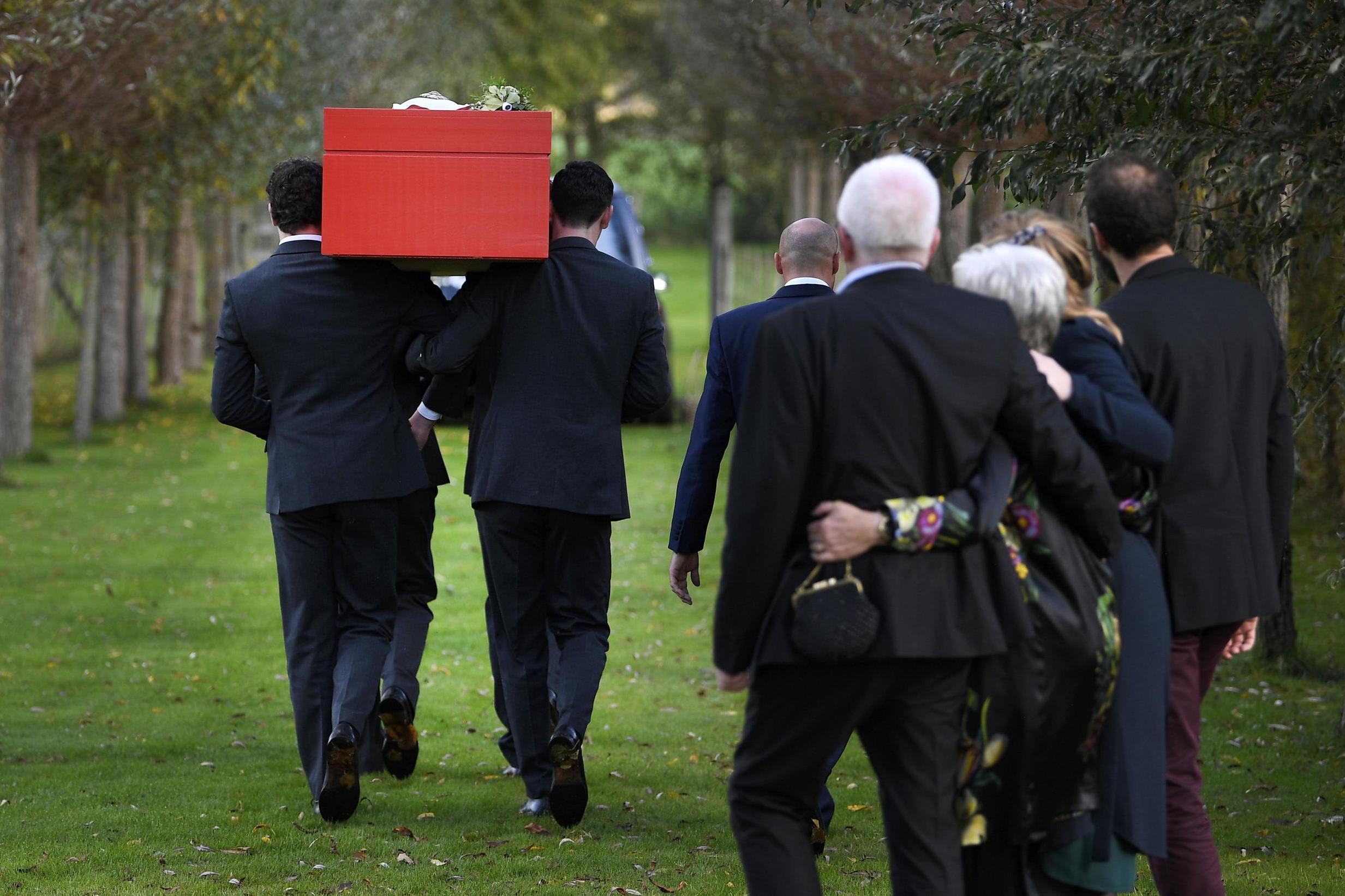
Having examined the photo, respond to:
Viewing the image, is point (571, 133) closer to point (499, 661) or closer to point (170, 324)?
point (170, 324)

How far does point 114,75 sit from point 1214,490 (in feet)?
50.7

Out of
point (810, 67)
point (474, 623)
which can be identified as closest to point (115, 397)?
point (810, 67)

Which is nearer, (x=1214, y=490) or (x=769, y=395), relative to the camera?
(x=769, y=395)

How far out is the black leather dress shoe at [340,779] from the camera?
559 cm

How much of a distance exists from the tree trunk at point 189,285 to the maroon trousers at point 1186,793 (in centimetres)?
2149

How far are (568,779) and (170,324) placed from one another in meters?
24.2

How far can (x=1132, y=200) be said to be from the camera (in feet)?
13.0

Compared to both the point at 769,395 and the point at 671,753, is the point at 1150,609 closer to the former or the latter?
the point at 769,395

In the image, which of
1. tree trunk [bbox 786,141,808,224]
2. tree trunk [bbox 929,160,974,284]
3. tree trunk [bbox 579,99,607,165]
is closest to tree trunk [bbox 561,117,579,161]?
tree trunk [bbox 579,99,607,165]

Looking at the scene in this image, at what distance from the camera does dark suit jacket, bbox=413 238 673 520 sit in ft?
18.0

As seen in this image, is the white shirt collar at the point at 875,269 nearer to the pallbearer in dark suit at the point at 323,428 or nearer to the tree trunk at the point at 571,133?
the pallbearer in dark suit at the point at 323,428

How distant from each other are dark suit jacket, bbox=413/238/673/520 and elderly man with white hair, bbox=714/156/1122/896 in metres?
2.01

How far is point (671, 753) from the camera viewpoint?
281 inches

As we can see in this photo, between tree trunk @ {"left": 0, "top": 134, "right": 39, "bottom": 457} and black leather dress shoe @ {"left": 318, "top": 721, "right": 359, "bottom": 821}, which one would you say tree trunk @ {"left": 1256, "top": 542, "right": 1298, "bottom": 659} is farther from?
tree trunk @ {"left": 0, "top": 134, "right": 39, "bottom": 457}
